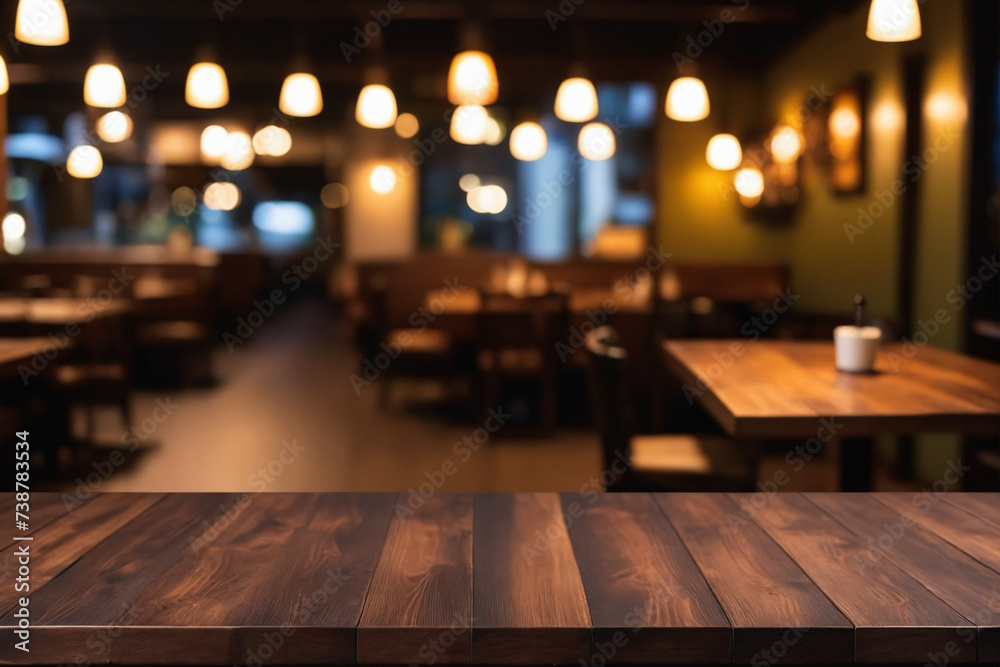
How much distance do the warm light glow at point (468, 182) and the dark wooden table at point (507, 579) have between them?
1389 centimetres

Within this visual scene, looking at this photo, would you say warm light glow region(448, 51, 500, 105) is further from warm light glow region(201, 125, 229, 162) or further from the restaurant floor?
warm light glow region(201, 125, 229, 162)

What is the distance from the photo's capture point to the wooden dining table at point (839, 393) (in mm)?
2037

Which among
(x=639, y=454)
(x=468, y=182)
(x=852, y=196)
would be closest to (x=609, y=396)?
(x=639, y=454)

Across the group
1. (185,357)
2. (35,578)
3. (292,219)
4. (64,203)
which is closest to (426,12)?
(185,357)

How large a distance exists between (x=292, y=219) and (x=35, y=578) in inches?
733

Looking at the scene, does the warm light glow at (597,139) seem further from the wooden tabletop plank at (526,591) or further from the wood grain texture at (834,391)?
the wooden tabletop plank at (526,591)

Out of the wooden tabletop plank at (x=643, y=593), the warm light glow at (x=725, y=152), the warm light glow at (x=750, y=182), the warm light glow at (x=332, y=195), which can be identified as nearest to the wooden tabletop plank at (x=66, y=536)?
the wooden tabletop plank at (x=643, y=593)

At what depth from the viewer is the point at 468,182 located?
15250 millimetres

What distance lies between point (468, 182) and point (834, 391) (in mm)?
13332

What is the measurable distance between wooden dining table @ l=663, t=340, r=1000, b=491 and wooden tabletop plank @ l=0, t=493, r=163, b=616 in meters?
1.36

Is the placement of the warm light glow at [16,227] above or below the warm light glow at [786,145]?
below

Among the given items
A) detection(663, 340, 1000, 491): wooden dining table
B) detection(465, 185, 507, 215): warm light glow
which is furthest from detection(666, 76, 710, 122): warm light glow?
detection(465, 185, 507, 215): warm light glow

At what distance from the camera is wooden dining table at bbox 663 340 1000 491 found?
204 centimetres

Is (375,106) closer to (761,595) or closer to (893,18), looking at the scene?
(893,18)
